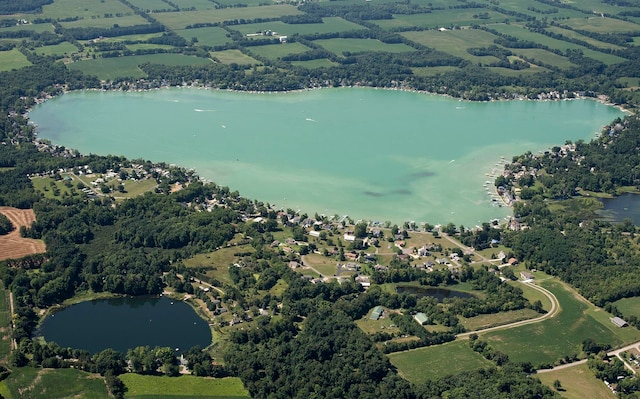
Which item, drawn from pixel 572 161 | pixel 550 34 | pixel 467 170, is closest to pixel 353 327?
pixel 467 170

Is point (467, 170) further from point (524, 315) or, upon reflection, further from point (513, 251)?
point (524, 315)

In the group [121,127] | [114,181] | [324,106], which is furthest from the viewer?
[324,106]

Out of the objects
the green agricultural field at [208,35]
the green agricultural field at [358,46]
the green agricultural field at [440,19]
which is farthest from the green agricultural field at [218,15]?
the green agricultural field at [358,46]

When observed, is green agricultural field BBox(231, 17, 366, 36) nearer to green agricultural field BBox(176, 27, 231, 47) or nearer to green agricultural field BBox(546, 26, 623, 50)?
green agricultural field BBox(176, 27, 231, 47)

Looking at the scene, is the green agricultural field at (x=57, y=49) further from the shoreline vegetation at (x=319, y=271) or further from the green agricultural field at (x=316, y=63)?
the green agricultural field at (x=316, y=63)

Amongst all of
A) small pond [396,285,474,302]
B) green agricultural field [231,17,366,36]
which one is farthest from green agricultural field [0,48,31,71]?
small pond [396,285,474,302]

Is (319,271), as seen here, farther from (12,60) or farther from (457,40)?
(457,40)
